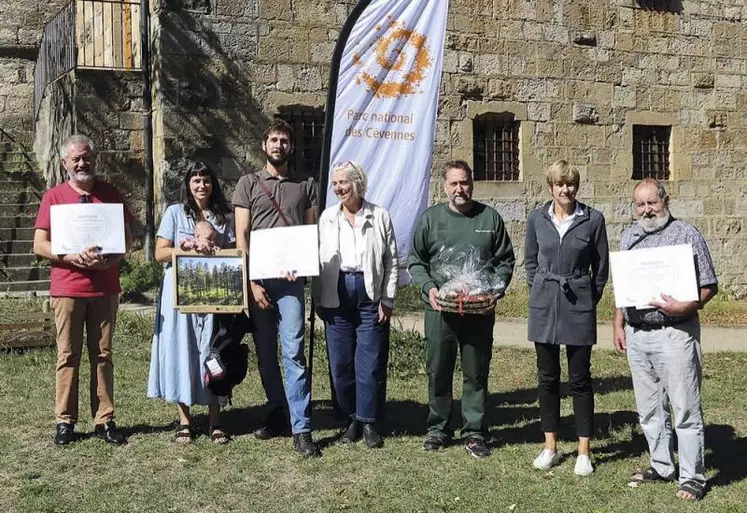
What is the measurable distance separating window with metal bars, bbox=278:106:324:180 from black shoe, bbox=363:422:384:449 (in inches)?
231

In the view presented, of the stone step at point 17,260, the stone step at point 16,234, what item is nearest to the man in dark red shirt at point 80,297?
the stone step at point 17,260

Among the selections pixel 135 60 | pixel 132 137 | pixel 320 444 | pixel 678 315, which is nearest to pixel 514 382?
pixel 320 444

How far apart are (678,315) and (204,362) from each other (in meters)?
2.80

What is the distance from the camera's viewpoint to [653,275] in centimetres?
448

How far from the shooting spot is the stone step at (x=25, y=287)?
1058 centimetres

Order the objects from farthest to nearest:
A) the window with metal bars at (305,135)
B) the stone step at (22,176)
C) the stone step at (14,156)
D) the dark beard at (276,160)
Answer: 1. the stone step at (14,156)
2. the stone step at (22,176)
3. the window with metal bars at (305,135)
4. the dark beard at (276,160)

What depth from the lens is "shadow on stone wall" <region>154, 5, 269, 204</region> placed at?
1023cm

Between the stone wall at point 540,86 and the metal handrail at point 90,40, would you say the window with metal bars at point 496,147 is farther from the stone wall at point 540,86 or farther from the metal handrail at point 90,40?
the metal handrail at point 90,40

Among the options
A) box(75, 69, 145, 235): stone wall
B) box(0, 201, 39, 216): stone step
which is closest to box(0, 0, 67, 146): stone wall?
box(0, 201, 39, 216): stone step

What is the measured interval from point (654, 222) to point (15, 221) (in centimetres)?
968

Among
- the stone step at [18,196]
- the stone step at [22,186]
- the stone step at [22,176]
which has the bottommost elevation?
the stone step at [18,196]

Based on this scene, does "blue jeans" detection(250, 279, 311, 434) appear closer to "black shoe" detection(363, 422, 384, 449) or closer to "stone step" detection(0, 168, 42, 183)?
"black shoe" detection(363, 422, 384, 449)

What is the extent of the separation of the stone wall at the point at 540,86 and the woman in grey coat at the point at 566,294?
6279 millimetres

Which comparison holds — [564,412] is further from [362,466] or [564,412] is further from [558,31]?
[558,31]
